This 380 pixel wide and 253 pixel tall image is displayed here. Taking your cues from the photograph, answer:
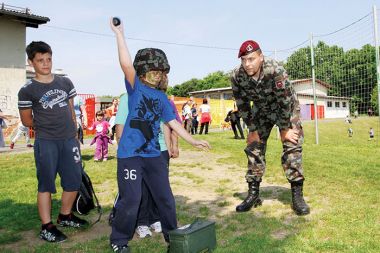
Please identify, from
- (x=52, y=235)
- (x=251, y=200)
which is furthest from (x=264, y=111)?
(x=52, y=235)

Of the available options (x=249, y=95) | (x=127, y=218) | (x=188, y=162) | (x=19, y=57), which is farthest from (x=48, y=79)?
(x=19, y=57)

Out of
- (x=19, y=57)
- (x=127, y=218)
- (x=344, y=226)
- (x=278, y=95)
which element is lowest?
(x=344, y=226)

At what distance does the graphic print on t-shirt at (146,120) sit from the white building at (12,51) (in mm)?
24287

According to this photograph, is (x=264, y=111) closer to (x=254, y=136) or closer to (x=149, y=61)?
(x=254, y=136)

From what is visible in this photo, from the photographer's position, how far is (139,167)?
11.4ft

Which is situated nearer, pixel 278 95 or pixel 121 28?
pixel 121 28

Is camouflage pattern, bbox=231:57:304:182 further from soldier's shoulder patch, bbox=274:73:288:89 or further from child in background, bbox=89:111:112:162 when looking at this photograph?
child in background, bbox=89:111:112:162

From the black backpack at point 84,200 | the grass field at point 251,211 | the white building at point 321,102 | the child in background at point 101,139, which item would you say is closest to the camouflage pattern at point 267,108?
the grass field at point 251,211

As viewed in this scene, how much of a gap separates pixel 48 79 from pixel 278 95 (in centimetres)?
268

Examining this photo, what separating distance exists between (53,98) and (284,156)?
9.70 ft

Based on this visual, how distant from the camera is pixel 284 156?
511cm

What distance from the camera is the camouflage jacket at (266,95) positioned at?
15.3ft

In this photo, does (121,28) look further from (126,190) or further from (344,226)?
(344,226)

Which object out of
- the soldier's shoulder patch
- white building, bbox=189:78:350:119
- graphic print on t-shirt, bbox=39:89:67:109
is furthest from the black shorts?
white building, bbox=189:78:350:119
